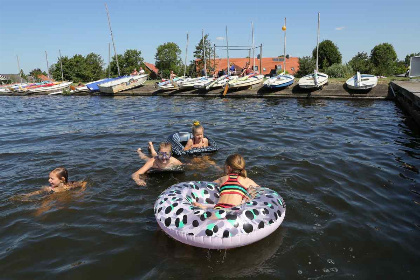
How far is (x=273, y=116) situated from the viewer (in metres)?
13.0

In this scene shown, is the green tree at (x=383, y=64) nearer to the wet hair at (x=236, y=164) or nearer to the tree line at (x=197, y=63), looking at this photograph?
the tree line at (x=197, y=63)

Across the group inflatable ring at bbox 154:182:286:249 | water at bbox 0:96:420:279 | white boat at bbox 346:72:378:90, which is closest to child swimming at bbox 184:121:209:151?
water at bbox 0:96:420:279

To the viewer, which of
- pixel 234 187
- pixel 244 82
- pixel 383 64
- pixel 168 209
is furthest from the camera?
pixel 383 64

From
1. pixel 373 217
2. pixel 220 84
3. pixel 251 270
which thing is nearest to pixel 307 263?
pixel 251 270

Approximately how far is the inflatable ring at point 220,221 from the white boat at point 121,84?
955 inches

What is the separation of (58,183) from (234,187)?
3.25 meters

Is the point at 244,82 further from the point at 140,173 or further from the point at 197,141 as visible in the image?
the point at 140,173

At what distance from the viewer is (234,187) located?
399cm

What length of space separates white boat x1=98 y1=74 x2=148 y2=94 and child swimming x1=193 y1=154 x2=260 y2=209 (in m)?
24.1

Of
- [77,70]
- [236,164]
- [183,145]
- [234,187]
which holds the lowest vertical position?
[183,145]

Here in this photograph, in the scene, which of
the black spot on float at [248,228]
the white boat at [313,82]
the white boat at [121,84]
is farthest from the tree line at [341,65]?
the black spot on float at [248,228]

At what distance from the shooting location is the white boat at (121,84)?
86.0 feet

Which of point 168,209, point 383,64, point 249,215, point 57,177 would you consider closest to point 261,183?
point 249,215

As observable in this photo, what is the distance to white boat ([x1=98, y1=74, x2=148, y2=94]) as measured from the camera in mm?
26203
